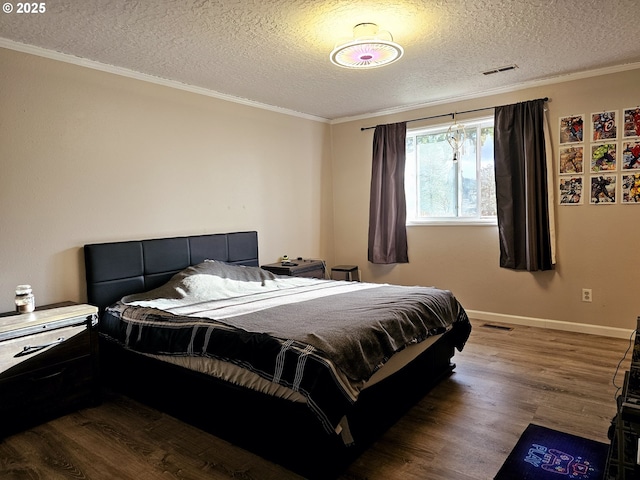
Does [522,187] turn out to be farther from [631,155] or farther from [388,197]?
[388,197]

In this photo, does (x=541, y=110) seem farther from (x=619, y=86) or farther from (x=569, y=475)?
(x=569, y=475)

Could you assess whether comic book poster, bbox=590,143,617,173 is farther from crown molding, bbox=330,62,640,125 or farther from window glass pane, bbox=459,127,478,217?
window glass pane, bbox=459,127,478,217

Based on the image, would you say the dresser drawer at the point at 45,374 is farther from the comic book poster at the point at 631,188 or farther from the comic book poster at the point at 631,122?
the comic book poster at the point at 631,122

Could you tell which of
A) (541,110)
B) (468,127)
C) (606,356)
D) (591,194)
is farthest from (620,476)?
(468,127)

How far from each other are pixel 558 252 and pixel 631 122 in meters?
1.32

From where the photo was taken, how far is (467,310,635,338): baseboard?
156 inches

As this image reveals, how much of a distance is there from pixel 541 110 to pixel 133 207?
13.0 feet

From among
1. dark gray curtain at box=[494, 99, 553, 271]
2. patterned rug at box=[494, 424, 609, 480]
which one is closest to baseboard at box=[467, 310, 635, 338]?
dark gray curtain at box=[494, 99, 553, 271]

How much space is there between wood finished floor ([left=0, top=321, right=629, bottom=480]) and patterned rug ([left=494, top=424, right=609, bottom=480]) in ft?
0.21

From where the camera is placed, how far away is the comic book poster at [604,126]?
12.7 feet

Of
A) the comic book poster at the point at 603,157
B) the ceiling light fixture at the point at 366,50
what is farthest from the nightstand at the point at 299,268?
the comic book poster at the point at 603,157

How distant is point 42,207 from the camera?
3.06 metres

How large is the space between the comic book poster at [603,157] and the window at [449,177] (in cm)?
95

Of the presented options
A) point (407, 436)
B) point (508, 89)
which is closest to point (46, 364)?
point (407, 436)
